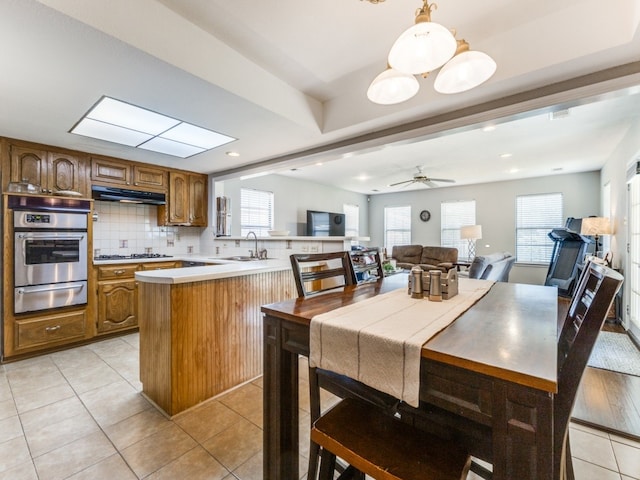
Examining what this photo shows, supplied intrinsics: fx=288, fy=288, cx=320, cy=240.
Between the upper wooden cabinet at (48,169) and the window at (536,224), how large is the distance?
8.02 meters

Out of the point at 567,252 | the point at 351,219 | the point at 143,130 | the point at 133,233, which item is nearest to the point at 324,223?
the point at 351,219

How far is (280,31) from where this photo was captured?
189cm

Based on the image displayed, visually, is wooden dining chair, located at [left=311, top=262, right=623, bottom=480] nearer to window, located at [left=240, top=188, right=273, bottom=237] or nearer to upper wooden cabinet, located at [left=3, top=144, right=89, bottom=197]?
upper wooden cabinet, located at [left=3, top=144, right=89, bottom=197]

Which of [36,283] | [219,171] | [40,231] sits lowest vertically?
[36,283]

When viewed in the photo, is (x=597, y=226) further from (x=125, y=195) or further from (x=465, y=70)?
(x=125, y=195)

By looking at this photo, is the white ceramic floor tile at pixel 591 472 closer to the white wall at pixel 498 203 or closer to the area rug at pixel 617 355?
the area rug at pixel 617 355

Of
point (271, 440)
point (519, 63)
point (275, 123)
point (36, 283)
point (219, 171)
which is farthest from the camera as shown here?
point (219, 171)

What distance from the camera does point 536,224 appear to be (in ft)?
21.0

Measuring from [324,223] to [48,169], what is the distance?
4857 millimetres

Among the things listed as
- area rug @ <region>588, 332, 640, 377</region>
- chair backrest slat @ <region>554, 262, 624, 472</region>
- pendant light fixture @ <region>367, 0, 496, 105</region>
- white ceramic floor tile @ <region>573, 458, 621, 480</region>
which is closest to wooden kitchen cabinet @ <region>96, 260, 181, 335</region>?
pendant light fixture @ <region>367, 0, 496, 105</region>

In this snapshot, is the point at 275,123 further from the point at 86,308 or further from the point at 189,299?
the point at 86,308

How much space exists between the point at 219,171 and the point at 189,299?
2.93 m

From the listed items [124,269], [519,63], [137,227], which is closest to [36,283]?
[124,269]

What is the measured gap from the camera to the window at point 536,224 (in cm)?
621
